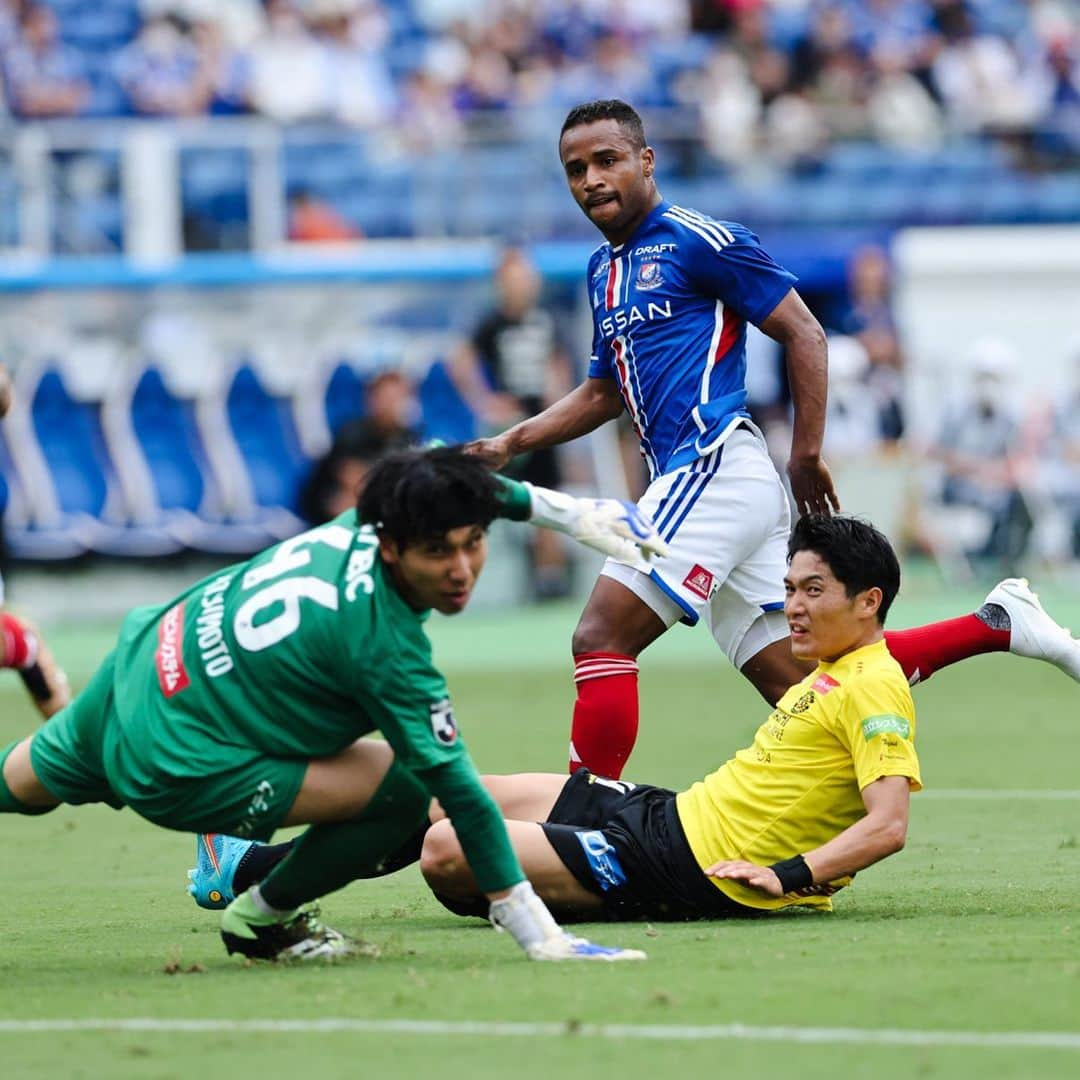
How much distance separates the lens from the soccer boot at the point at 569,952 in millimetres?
5375

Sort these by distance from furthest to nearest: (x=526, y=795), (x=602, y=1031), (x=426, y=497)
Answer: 1. (x=526, y=795)
2. (x=426, y=497)
3. (x=602, y=1031)

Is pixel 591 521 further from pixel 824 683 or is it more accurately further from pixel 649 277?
pixel 649 277

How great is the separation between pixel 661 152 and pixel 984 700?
9.40 m

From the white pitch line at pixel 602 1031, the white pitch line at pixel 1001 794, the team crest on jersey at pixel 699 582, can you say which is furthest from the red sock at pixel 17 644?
the white pitch line at pixel 602 1031

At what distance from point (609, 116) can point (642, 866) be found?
2558 mm

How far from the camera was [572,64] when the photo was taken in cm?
2275

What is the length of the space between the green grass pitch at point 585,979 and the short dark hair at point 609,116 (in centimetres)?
255

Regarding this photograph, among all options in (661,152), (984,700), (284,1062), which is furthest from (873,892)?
(661,152)

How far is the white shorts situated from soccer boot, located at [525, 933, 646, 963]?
6.22ft

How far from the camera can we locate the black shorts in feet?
20.3

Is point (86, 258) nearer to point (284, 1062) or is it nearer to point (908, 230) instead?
point (908, 230)

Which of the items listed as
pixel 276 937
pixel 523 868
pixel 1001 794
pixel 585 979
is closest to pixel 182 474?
pixel 1001 794

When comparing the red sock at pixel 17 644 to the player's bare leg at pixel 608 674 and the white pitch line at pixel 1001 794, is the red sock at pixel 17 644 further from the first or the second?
the white pitch line at pixel 1001 794

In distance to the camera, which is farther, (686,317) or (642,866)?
(686,317)
